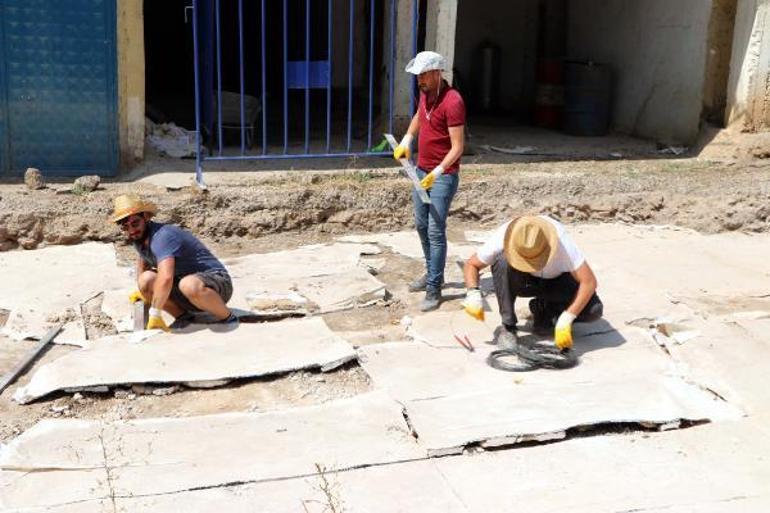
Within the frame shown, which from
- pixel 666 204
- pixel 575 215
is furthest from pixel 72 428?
pixel 666 204

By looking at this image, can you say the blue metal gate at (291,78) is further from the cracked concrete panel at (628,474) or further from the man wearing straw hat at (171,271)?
the cracked concrete panel at (628,474)

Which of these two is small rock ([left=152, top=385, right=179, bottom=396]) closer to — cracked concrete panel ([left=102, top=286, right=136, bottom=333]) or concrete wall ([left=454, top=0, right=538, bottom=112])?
cracked concrete panel ([left=102, top=286, right=136, bottom=333])

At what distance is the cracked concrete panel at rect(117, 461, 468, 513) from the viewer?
3.92m

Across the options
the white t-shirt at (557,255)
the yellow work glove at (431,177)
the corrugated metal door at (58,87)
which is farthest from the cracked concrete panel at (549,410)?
the corrugated metal door at (58,87)

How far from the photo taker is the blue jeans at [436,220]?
6.13 meters

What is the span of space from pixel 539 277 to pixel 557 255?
10.8 inches

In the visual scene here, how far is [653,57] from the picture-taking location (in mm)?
11320

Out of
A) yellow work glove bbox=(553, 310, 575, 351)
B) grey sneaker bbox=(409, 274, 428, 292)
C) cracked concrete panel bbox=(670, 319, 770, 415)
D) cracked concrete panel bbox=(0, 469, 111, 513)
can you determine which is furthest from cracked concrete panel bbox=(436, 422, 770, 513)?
grey sneaker bbox=(409, 274, 428, 292)

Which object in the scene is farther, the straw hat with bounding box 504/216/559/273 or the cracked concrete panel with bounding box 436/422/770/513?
the straw hat with bounding box 504/216/559/273

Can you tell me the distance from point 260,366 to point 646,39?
8007 millimetres

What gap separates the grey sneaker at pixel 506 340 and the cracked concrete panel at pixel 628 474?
3.30ft

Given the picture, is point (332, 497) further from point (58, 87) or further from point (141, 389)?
point (58, 87)

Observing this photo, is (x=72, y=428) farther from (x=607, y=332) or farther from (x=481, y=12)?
(x=481, y=12)

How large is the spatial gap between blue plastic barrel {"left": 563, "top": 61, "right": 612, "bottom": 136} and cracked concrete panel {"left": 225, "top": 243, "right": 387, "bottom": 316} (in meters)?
5.16
